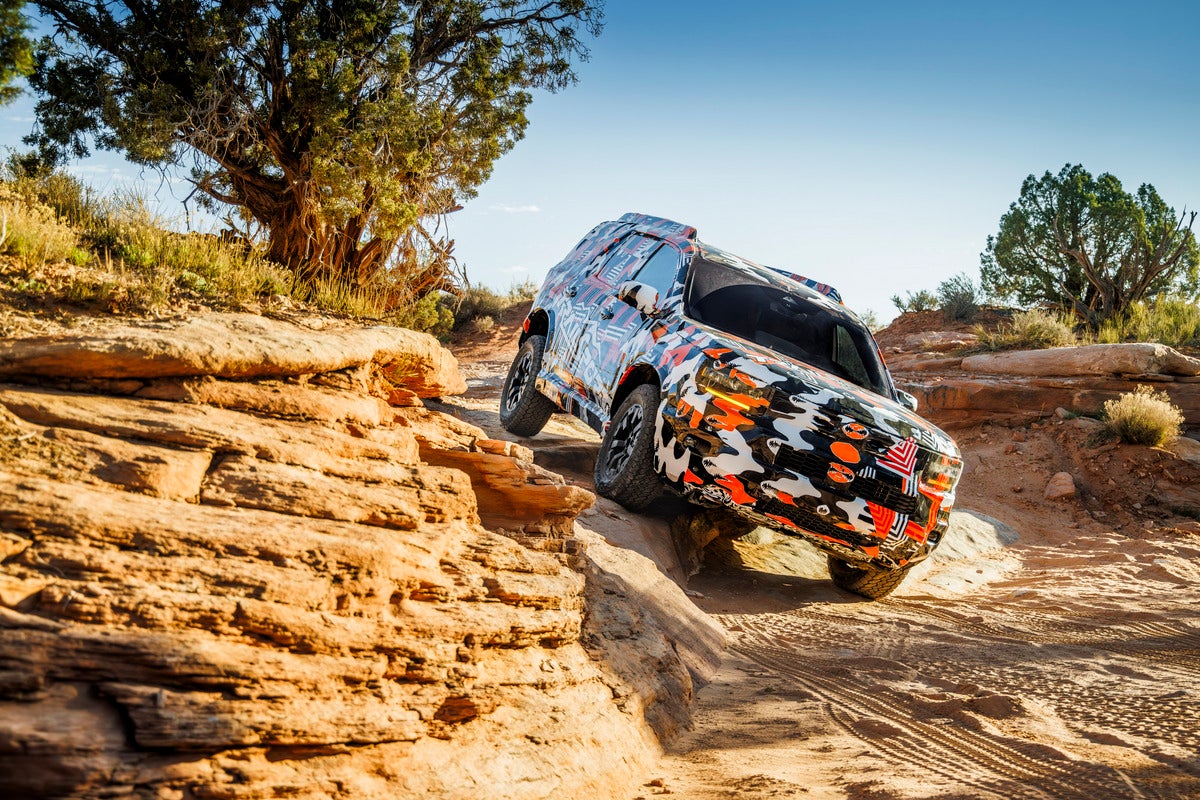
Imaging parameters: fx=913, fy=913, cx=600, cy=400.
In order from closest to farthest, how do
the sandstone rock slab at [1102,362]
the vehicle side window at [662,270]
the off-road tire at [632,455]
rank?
1. the off-road tire at [632,455]
2. the vehicle side window at [662,270]
3. the sandstone rock slab at [1102,362]

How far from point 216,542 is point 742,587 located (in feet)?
15.8

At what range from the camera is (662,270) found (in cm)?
757

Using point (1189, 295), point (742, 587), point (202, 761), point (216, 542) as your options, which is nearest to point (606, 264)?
point (742, 587)

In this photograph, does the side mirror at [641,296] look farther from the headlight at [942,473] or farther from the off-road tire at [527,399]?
the headlight at [942,473]

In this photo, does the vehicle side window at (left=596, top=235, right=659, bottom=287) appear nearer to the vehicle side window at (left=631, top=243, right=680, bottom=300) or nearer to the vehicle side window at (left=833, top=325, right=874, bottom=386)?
the vehicle side window at (left=631, top=243, right=680, bottom=300)

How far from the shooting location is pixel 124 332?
3426mm

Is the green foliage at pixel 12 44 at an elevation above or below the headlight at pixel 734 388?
above

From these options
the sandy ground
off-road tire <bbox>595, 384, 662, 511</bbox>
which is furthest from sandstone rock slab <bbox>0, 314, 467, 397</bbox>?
off-road tire <bbox>595, 384, 662, 511</bbox>

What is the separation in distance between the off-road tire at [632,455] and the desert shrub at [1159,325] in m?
14.9

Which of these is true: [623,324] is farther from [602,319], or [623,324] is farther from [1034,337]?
[1034,337]

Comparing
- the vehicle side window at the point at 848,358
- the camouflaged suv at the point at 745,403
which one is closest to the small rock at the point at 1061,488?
the camouflaged suv at the point at 745,403

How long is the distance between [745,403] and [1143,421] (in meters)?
9.84

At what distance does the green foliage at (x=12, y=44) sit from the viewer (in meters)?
6.27

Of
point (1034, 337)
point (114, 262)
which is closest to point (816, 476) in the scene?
point (114, 262)
